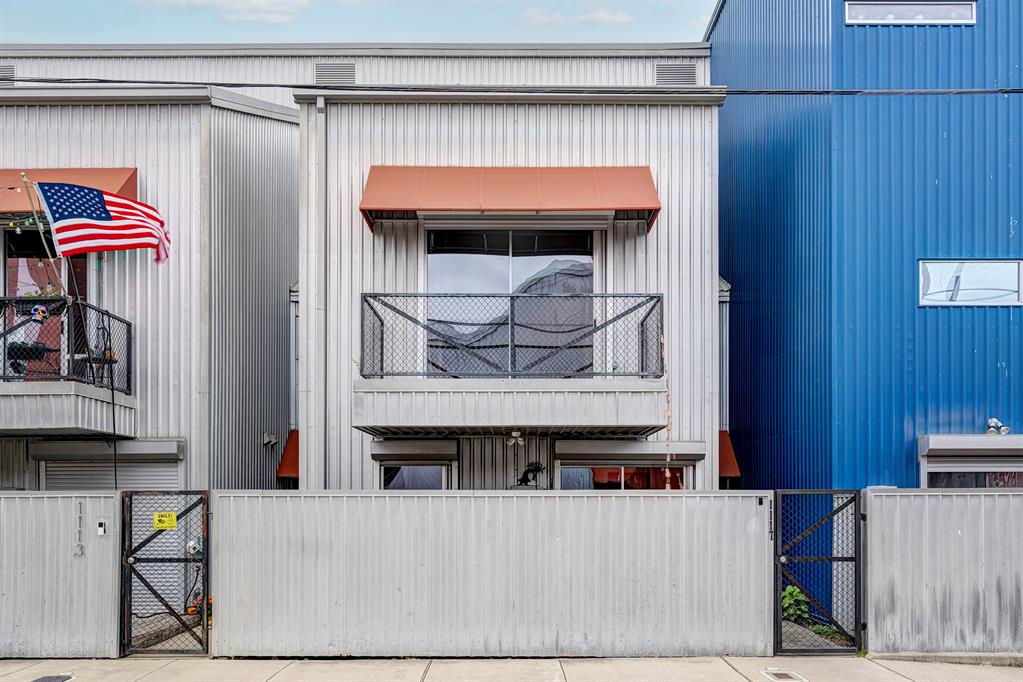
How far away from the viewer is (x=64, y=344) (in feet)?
42.6

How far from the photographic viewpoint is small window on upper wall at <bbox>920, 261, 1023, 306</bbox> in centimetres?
1241

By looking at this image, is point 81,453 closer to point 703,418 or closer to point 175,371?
point 175,371

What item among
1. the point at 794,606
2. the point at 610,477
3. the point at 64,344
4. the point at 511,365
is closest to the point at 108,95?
the point at 64,344

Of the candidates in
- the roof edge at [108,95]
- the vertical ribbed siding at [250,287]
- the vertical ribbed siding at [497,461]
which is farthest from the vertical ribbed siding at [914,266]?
the roof edge at [108,95]

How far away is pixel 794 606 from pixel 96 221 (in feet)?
30.8

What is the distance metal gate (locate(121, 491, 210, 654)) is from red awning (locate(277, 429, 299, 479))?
5.78ft

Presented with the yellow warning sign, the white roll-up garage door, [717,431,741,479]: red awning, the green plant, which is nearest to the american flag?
the white roll-up garage door

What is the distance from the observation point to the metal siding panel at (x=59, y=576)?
420 inches

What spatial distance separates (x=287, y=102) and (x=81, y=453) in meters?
8.35

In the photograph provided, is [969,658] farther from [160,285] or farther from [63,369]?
[63,369]

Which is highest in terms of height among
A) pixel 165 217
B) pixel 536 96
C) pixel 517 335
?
pixel 536 96

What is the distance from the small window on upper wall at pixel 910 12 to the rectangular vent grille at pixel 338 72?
9.70 meters

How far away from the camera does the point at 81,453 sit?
13352 millimetres

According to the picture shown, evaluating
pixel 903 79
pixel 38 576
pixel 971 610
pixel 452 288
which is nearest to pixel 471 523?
pixel 452 288
